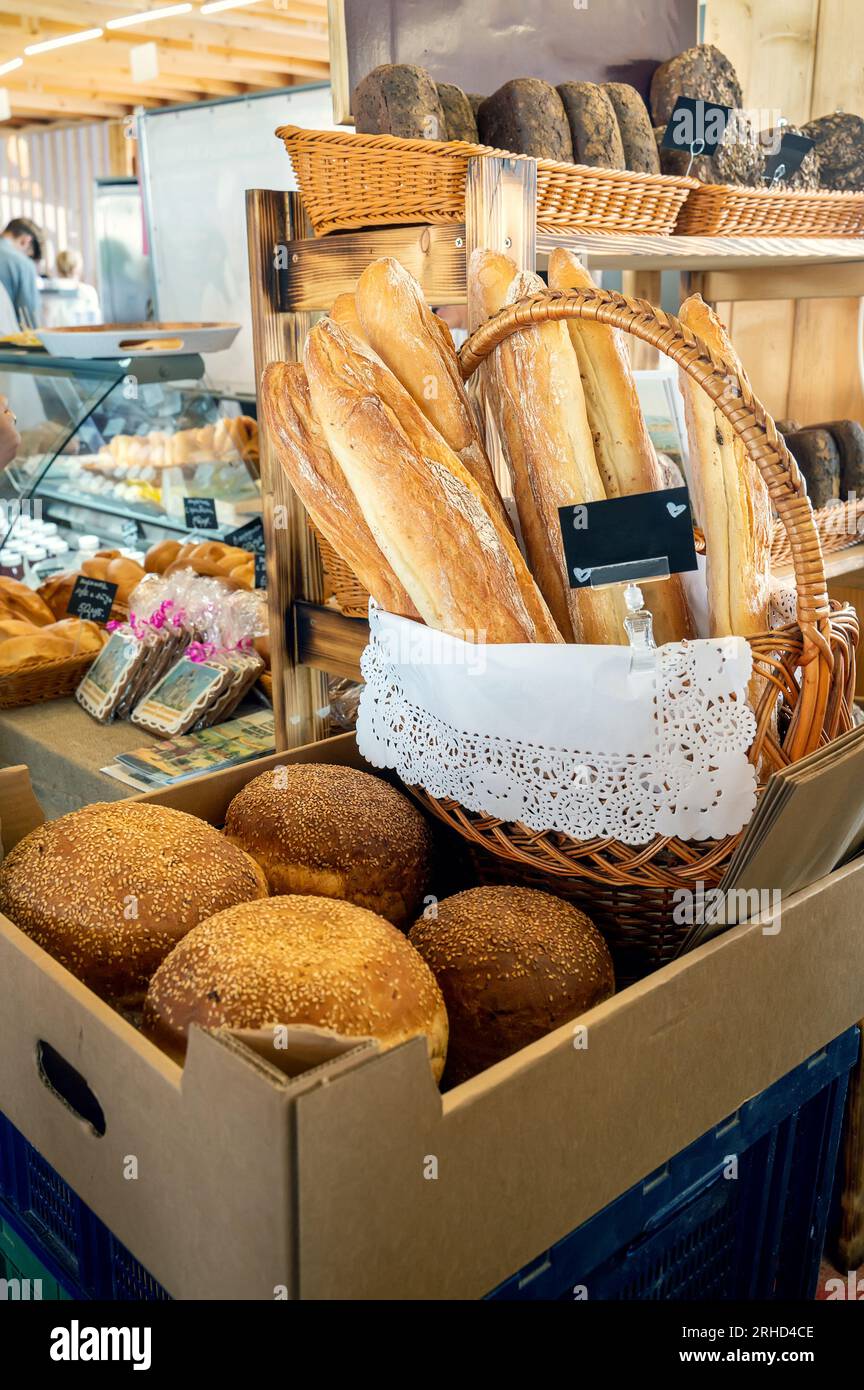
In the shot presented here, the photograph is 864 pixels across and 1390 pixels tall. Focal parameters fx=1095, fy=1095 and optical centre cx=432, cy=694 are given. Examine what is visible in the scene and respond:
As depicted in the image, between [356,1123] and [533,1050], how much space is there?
0.16 metres

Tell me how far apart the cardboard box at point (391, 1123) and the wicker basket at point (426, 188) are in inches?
36.6

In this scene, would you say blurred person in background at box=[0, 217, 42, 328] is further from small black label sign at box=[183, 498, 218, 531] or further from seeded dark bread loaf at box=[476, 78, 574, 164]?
seeded dark bread loaf at box=[476, 78, 574, 164]

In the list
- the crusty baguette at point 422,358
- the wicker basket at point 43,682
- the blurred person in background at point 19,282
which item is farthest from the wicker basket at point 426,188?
the blurred person in background at point 19,282

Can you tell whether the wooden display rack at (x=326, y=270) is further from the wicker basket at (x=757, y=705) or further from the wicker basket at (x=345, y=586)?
the wicker basket at (x=757, y=705)

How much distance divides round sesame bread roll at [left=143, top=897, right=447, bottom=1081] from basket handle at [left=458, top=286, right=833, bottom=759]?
17.2 inches

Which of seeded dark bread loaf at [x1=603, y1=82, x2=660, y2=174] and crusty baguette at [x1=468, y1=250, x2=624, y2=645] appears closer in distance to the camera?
crusty baguette at [x1=468, y1=250, x2=624, y2=645]

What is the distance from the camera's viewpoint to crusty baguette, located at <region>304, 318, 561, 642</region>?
101 cm

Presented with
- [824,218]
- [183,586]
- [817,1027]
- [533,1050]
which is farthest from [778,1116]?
[183,586]

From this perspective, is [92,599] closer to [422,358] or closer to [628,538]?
[422,358]

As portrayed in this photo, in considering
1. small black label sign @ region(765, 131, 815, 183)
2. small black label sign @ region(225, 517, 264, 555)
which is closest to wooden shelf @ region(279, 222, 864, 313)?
small black label sign @ region(765, 131, 815, 183)

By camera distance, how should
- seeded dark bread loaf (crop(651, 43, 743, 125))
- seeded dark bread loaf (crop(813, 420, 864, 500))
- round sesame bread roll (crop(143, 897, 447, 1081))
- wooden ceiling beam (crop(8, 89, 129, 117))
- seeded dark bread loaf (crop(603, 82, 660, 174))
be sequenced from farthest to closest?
wooden ceiling beam (crop(8, 89, 129, 117)) < seeded dark bread loaf (crop(813, 420, 864, 500)) < seeded dark bread loaf (crop(651, 43, 743, 125)) < seeded dark bread loaf (crop(603, 82, 660, 174)) < round sesame bread roll (crop(143, 897, 447, 1081))

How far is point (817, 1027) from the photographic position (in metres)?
0.97

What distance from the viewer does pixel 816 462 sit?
2.01 m
